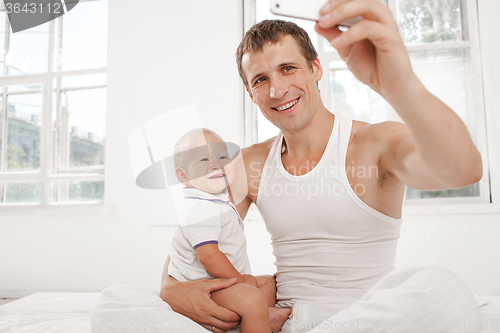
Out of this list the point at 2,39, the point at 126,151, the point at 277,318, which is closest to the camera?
the point at 277,318

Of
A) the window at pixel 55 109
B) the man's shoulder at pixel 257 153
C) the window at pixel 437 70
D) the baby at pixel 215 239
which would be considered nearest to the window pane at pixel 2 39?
the window at pixel 55 109

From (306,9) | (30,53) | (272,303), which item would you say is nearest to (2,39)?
(30,53)

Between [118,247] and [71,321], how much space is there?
1.67m

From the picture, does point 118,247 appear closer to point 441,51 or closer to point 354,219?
point 354,219

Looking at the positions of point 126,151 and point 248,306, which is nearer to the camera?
point 248,306

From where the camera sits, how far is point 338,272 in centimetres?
105

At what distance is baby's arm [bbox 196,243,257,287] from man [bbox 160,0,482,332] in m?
0.06

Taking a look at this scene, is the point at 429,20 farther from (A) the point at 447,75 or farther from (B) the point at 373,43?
(B) the point at 373,43

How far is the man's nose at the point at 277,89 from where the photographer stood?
113 cm

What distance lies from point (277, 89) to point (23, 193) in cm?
319

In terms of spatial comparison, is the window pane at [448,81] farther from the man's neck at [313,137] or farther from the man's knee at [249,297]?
the man's knee at [249,297]

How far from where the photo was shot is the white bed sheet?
1.17 m

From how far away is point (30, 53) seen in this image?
135 inches

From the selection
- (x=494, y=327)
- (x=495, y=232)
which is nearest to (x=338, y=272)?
(x=494, y=327)
